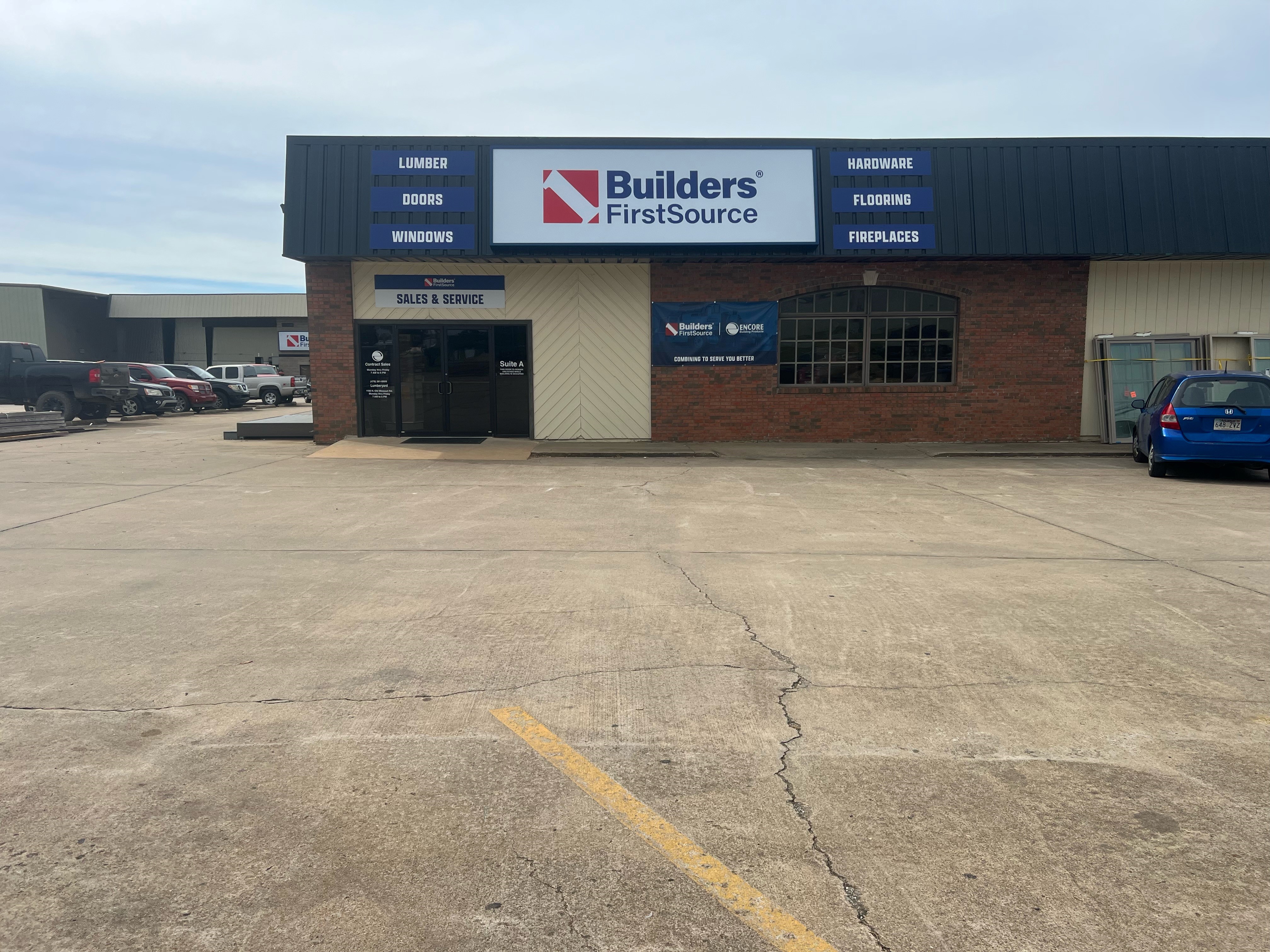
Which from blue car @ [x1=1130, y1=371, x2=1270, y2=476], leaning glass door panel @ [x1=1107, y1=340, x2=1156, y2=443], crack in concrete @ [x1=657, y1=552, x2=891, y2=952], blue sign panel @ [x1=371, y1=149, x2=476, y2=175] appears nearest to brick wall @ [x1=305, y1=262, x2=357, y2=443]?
blue sign panel @ [x1=371, y1=149, x2=476, y2=175]

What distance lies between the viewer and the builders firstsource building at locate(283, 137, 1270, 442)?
17.7m

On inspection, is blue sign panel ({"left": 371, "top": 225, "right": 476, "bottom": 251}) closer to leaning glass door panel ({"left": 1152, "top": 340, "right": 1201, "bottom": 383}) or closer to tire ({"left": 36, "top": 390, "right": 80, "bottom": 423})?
tire ({"left": 36, "top": 390, "right": 80, "bottom": 423})

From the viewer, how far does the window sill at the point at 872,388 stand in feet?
62.7

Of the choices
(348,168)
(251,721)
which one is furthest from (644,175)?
(251,721)

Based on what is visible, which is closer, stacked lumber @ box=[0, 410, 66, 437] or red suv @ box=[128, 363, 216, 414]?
stacked lumber @ box=[0, 410, 66, 437]

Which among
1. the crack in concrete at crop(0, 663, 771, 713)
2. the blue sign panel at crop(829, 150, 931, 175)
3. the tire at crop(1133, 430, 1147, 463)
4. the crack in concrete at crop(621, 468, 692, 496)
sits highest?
the blue sign panel at crop(829, 150, 931, 175)

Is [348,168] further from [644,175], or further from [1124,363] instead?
[1124,363]

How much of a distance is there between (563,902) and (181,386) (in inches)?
1354

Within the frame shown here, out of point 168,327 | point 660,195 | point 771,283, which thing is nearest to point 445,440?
point 660,195

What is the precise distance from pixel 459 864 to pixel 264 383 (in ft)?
137

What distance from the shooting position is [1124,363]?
1906 centimetres

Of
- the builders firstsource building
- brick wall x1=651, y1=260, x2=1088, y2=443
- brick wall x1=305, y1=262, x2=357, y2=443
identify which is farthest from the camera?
brick wall x1=651, y1=260, x2=1088, y2=443

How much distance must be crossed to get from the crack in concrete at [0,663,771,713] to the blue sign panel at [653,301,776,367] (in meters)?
14.3

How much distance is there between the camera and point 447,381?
1914 centimetres
